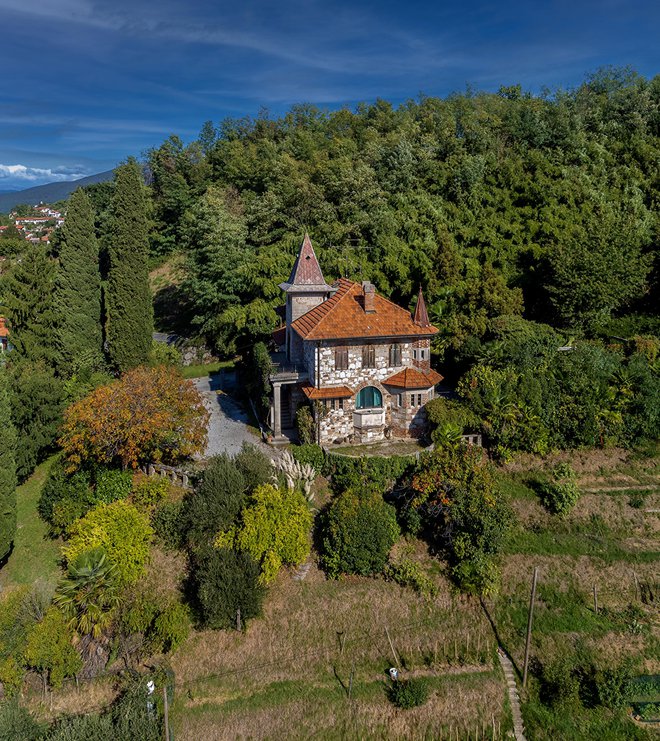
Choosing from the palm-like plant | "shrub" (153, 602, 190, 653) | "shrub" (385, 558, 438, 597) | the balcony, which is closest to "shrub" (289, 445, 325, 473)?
the balcony

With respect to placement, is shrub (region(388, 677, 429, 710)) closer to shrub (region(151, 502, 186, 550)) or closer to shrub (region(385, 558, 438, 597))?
shrub (region(385, 558, 438, 597))

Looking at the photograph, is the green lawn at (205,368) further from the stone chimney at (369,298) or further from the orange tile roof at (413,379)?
the orange tile roof at (413,379)

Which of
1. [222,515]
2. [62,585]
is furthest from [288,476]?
[62,585]

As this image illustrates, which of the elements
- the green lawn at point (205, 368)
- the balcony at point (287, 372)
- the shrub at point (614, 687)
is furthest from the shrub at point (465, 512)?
the green lawn at point (205, 368)

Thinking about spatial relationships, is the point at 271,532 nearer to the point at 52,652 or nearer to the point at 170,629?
the point at 170,629

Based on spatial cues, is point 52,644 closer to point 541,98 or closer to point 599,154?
point 599,154
